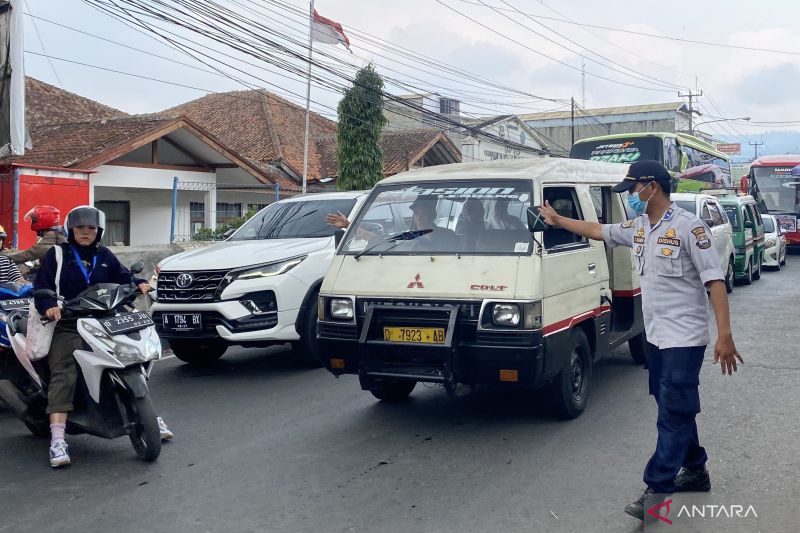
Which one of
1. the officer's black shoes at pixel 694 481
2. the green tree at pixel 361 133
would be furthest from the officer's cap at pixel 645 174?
the green tree at pixel 361 133

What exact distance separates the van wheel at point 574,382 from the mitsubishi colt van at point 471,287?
1 centimetres

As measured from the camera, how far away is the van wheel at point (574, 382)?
6.23 metres

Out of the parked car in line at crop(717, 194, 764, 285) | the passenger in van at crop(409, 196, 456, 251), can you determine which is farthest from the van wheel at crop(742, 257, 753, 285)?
the passenger in van at crop(409, 196, 456, 251)

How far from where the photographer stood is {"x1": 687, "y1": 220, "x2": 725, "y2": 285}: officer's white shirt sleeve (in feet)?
14.5

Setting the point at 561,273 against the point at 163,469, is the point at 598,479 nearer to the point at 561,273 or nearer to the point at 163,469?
the point at 561,273

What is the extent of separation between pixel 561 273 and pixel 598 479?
1710mm

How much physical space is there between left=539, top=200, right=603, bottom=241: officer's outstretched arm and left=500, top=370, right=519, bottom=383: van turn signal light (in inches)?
42.3

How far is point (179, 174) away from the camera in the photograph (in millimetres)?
22109

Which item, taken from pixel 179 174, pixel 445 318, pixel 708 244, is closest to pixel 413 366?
pixel 445 318

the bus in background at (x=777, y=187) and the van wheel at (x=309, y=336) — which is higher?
the bus in background at (x=777, y=187)

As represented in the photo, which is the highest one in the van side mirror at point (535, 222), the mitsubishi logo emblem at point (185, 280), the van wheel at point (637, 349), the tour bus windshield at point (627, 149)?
the tour bus windshield at point (627, 149)

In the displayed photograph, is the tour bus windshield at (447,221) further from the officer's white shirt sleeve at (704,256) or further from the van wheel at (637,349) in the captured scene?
Result: the van wheel at (637,349)

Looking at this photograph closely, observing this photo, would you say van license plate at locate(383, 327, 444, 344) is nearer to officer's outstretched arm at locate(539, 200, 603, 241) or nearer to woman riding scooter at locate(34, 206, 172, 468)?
officer's outstretched arm at locate(539, 200, 603, 241)

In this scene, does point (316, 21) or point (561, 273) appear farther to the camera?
point (316, 21)
